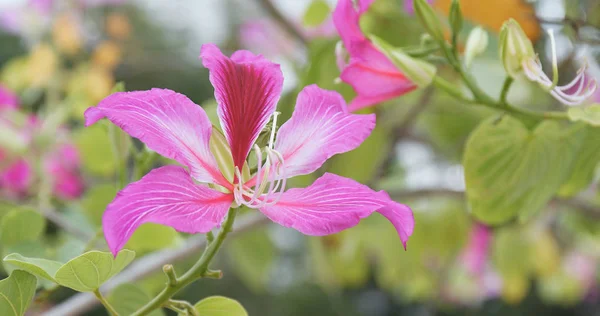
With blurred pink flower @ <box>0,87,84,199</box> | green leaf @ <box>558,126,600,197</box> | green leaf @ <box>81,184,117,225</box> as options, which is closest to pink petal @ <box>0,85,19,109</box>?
blurred pink flower @ <box>0,87,84,199</box>

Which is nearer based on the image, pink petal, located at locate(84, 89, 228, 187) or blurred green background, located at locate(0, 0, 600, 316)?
pink petal, located at locate(84, 89, 228, 187)

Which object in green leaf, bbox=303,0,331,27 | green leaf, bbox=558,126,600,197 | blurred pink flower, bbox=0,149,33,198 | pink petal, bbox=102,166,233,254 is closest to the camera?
pink petal, bbox=102,166,233,254

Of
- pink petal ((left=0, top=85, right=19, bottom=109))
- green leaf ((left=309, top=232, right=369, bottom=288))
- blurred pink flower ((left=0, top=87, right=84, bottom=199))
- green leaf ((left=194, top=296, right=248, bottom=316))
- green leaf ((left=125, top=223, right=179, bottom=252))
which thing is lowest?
green leaf ((left=309, top=232, right=369, bottom=288))

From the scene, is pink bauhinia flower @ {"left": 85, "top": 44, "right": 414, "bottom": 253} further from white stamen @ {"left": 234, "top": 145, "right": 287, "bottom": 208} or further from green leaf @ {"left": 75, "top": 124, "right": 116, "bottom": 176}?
green leaf @ {"left": 75, "top": 124, "right": 116, "bottom": 176}

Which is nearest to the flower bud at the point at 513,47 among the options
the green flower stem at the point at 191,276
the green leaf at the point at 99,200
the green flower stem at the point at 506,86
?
the green flower stem at the point at 506,86

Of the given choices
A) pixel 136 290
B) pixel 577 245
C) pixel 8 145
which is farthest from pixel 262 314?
pixel 136 290

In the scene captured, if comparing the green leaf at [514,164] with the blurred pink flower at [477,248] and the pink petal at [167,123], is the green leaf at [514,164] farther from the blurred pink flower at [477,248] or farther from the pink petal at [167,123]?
the blurred pink flower at [477,248]

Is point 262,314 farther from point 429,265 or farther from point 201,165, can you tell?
point 201,165

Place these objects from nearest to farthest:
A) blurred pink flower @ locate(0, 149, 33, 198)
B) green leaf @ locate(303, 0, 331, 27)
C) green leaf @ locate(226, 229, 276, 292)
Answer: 1. green leaf @ locate(303, 0, 331, 27)
2. blurred pink flower @ locate(0, 149, 33, 198)
3. green leaf @ locate(226, 229, 276, 292)
